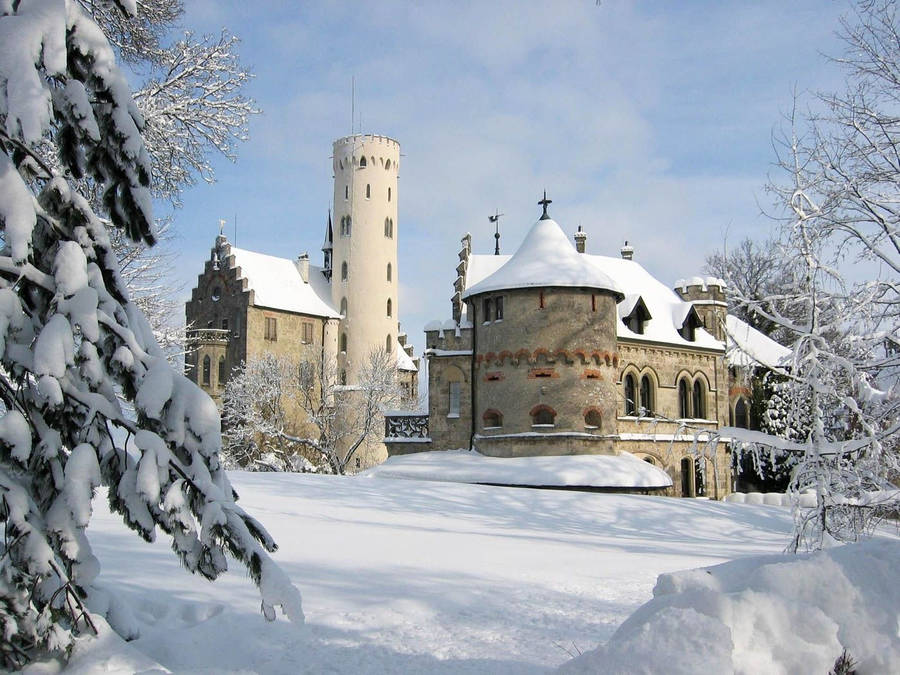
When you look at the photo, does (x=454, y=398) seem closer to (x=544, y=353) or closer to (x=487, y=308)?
(x=487, y=308)

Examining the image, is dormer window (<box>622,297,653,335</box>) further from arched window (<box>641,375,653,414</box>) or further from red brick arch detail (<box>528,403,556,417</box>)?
red brick arch detail (<box>528,403,556,417</box>)

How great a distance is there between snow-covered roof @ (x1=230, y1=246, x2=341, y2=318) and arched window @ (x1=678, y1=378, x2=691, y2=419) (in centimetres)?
2525

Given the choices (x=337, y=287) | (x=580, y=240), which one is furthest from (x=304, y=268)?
(x=580, y=240)

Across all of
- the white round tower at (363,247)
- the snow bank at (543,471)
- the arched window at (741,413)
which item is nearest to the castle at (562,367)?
the snow bank at (543,471)

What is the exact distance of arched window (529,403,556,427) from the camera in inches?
1064

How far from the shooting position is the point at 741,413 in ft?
124

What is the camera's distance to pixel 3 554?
441cm

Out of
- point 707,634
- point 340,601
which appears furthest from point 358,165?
point 707,634

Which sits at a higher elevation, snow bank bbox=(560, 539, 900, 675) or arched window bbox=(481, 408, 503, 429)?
arched window bbox=(481, 408, 503, 429)

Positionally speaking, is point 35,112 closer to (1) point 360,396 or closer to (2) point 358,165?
(1) point 360,396

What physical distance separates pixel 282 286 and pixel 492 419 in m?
27.6

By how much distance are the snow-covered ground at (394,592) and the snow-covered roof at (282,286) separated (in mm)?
35914

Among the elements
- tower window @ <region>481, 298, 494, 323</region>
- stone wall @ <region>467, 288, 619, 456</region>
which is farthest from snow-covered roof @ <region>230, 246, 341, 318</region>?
stone wall @ <region>467, 288, 619, 456</region>

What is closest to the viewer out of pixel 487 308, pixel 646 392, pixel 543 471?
pixel 543 471
